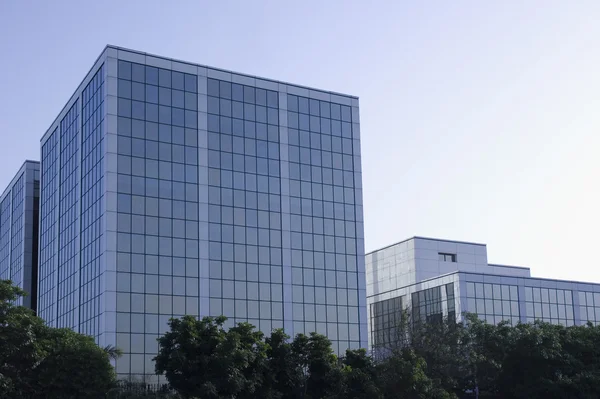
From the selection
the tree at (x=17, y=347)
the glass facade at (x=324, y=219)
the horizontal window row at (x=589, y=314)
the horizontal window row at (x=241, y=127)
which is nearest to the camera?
the tree at (x=17, y=347)

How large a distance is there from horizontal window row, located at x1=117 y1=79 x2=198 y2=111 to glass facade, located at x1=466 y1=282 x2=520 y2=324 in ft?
121

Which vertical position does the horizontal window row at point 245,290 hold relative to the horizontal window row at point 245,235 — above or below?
below

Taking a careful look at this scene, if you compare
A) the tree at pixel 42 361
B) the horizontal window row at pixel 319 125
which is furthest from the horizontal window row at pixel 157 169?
the tree at pixel 42 361

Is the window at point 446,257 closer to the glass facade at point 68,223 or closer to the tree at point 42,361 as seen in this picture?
the glass facade at point 68,223

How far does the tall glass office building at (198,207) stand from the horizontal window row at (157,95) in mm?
101

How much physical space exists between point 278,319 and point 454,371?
55.8 feet

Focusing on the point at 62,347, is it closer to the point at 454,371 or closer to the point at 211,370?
the point at 211,370

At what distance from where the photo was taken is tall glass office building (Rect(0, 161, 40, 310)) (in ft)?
300

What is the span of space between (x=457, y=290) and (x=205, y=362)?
1799 inches

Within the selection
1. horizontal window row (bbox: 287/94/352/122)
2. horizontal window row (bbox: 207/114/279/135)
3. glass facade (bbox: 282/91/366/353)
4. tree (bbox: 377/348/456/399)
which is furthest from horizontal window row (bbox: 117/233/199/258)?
tree (bbox: 377/348/456/399)

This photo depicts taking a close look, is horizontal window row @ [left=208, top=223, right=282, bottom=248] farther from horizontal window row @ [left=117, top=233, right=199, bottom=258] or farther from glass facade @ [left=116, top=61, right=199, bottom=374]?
horizontal window row @ [left=117, top=233, right=199, bottom=258]

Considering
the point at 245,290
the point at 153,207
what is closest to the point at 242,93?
the point at 153,207

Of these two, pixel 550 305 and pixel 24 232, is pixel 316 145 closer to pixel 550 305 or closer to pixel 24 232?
pixel 24 232

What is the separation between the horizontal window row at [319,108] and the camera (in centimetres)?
8038
